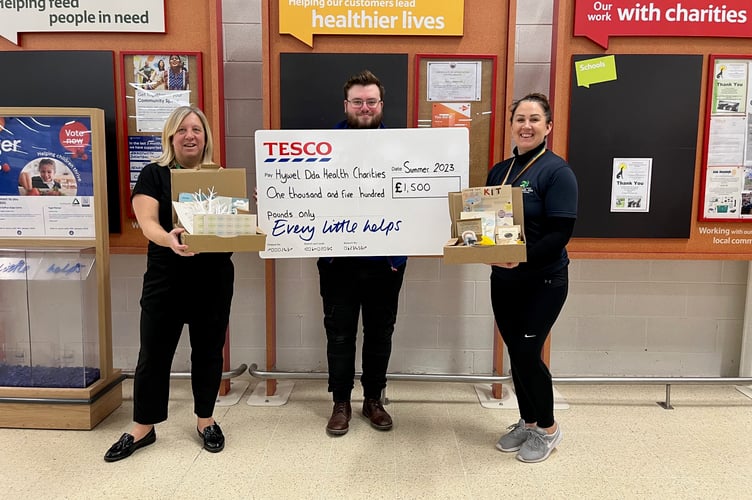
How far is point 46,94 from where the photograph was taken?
277cm

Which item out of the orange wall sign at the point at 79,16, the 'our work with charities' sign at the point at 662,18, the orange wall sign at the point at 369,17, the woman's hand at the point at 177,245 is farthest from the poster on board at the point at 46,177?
the 'our work with charities' sign at the point at 662,18

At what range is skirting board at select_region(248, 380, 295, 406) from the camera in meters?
2.88

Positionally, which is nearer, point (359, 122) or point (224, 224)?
point (224, 224)

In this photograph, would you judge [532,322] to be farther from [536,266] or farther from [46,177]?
[46,177]

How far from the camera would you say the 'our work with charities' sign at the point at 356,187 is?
2.45m

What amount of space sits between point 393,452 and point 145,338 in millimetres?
1231

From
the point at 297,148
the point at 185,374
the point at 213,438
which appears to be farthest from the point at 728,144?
the point at 185,374

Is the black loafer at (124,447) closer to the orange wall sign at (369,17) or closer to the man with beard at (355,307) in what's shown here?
the man with beard at (355,307)

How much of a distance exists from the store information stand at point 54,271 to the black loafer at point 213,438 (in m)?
0.62

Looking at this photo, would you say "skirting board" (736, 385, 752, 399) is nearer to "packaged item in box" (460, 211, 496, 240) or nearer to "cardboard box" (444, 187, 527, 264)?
"cardboard box" (444, 187, 527, 264)

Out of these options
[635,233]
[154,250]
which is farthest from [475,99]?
[154,250]

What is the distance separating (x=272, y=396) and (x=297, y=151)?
1439mm

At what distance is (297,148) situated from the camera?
2449 millimetres

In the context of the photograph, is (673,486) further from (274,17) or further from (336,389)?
(274,17)
